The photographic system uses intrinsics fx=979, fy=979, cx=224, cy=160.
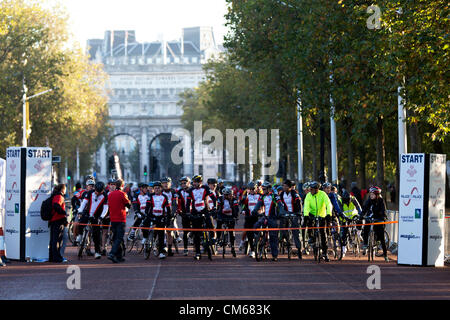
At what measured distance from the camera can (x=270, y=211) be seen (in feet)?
73.8

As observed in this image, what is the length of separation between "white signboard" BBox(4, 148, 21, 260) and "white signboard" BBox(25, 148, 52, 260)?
0.22m

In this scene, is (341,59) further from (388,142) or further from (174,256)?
(388,142)

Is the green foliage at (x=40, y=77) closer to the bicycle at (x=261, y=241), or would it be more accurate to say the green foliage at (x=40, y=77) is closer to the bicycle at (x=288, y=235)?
the bicycle at (x=288, y=235)

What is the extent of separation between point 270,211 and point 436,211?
12.5 feet

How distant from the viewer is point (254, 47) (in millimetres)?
44562

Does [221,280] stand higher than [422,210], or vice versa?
[422,210]

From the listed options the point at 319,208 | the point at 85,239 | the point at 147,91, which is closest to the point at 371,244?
the point at 319,208

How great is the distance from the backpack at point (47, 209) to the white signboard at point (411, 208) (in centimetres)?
760

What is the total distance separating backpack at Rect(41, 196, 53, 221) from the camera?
21328mm

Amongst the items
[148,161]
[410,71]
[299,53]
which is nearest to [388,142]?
[299,53]

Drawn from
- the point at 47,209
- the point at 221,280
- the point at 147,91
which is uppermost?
the point at 147,91

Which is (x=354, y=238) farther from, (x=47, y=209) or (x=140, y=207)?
(x=47, y=209)

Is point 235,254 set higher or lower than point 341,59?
lower
